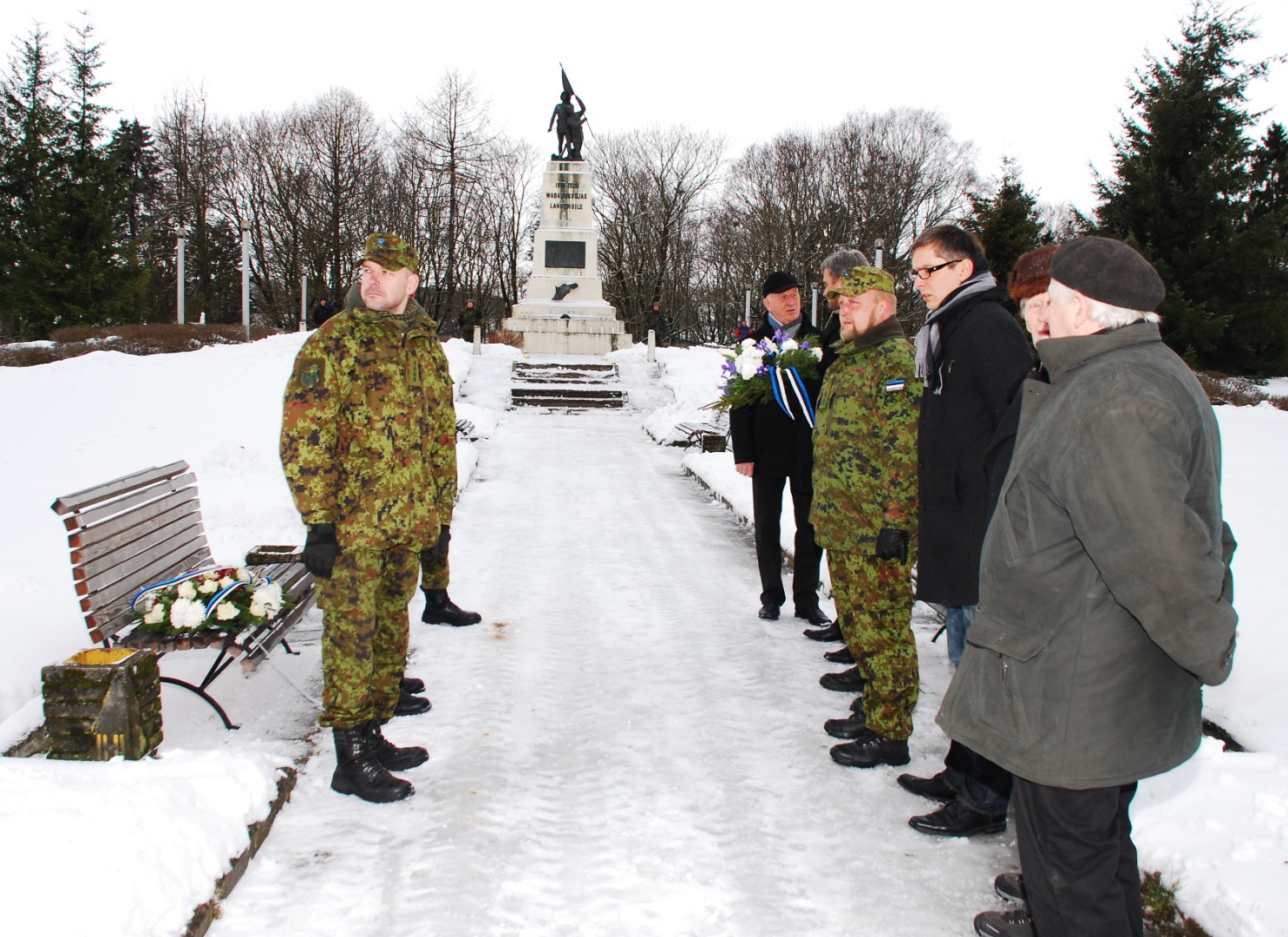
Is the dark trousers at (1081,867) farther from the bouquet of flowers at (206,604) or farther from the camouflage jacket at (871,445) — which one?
the bouquet of flowers at (206,604)

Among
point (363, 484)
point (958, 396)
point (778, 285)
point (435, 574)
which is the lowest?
point (435, 574)

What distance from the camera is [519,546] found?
22.2 feet

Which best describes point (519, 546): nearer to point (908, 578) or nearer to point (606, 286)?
point (908, 578)

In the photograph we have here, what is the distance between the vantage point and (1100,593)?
1.83 meters

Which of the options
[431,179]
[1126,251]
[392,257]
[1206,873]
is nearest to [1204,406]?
[1126,251]

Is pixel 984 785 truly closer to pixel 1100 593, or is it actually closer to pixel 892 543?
pixel 892 543

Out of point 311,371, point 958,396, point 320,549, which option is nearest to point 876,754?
point 958,396

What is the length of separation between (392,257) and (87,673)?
171cm

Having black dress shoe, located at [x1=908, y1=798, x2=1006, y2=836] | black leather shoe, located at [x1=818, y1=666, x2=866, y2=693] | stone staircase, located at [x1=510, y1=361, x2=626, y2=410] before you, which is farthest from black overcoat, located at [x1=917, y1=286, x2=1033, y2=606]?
stone staircase, located at [x1=510, y1=361, x2=626, y2=410]

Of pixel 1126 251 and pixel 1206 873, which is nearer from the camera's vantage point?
pixel 1126 251

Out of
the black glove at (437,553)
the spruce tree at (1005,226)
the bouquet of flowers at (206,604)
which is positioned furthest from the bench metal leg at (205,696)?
the spruce tree at (1005,226)

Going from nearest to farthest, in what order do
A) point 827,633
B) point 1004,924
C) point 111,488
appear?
point 1004,924 → point 111,488 → point 827,633

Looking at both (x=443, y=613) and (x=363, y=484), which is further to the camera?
(x=443, y=613)

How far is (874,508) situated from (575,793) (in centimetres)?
153
